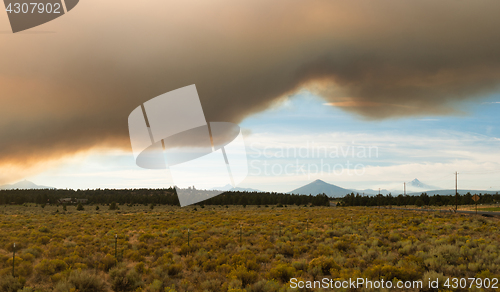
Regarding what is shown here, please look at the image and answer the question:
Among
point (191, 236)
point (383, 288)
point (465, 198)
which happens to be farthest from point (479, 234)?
point (465, 198)

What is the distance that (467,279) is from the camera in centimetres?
1312

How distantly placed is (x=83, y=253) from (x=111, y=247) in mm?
2456

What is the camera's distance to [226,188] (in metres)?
37.4

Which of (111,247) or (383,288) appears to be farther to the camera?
(111,247)

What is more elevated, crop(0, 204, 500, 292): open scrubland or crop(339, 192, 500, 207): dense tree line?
crop(0, 204, 500, 292): open scrubland

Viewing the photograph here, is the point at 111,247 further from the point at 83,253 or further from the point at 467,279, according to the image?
the point at 467,279

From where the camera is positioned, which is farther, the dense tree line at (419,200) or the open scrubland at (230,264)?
the dense tree line at (419,200)

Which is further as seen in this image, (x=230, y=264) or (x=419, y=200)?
(x=419, y=200)

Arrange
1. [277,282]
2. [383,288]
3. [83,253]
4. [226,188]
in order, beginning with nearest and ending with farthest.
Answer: [383,288] < [277,282] < [83,253] < [226,188]

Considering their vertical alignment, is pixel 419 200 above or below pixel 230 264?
below

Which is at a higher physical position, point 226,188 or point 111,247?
point 226,188

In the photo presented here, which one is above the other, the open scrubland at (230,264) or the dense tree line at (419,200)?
the open scrubland at (230,264)

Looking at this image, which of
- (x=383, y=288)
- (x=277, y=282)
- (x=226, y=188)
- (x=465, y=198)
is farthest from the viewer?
(x=465, y=198)

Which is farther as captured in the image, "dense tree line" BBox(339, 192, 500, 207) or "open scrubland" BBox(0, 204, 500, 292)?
"dense tree line" BBox(339, 192, 500, 207)
